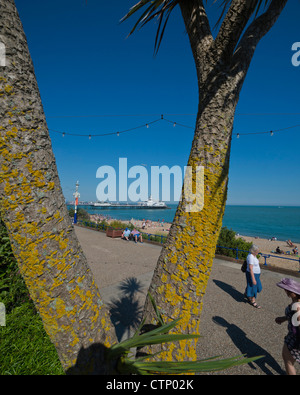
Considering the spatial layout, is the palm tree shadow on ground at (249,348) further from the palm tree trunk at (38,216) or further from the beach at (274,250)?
the beach at (274,250)

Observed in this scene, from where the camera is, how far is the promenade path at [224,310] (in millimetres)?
3754

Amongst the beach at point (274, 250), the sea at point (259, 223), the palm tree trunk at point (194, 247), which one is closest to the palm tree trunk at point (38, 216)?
the palm tree trunk at point (194, 247)

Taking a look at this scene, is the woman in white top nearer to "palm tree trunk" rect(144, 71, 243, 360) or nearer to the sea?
"palm tree trunk" rect(144, 71, 243, 360)

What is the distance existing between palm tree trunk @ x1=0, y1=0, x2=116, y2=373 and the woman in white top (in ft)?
17.3

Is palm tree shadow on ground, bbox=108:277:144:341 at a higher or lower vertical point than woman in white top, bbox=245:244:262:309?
lower

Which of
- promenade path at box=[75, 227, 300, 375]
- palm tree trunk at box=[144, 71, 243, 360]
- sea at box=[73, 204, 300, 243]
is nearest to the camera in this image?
palm tree trunk at box=[144, 71, 243, 360]

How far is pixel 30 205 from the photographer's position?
0.79 meters

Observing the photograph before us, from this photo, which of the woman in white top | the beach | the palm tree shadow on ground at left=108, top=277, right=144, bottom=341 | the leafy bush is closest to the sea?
the beach

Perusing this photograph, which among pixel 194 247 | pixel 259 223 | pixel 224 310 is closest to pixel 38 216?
pixel 194 247

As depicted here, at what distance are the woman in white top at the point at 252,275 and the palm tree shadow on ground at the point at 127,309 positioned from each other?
10.0ft

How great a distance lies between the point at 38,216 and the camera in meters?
0.81

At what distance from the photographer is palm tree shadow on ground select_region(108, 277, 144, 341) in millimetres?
4441
